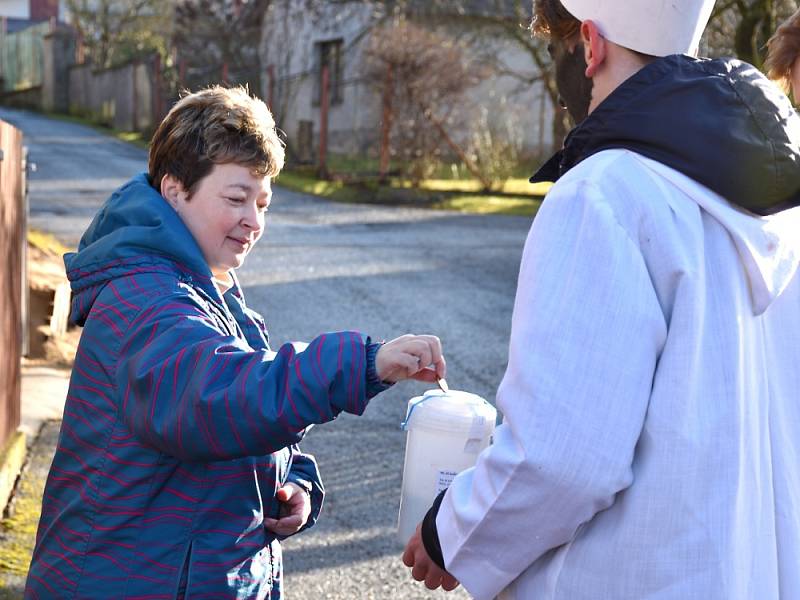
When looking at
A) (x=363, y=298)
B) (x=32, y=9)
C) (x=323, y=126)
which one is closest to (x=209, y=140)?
(x=363, y=298)

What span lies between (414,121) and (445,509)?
17.3m

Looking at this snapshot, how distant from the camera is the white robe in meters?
1.75

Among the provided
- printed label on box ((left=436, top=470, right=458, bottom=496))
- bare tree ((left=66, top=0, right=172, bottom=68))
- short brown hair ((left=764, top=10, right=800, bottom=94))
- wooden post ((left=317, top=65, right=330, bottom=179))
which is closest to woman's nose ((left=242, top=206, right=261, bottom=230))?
printed label on box ((left=436, top=470, right=458, bottom=496))

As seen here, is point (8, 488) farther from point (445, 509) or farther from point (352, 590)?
point (445, 509)

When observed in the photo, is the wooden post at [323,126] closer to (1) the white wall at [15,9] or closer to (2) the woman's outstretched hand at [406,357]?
(2) the woman's outstretched hand at [406,357]

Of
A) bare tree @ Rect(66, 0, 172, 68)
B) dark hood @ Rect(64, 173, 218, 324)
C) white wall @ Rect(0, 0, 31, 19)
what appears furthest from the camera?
white wall @ Rect(0, 0, 31, 19)

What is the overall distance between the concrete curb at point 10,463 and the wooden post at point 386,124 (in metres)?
13.8

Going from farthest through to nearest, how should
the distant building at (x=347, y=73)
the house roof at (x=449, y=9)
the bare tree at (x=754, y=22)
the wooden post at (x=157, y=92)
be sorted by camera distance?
the wooden post at (x=157, y=92) → the distant building at (x=347, y=73) → the house roof at (x=449, y=9) → the bare tree at (x=754, y=22)

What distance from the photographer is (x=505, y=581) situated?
1.95 m

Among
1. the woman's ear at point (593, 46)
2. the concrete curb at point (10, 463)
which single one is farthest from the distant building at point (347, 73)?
the woman's ear at point (593, 46)

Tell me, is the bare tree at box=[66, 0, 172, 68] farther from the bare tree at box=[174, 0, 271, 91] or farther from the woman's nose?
the woman's nose

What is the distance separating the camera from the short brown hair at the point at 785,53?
3678 millimetres

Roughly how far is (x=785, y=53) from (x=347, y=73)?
898 inches

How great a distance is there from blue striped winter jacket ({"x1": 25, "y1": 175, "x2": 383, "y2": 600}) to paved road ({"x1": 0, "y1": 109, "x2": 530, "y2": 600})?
206 cm
